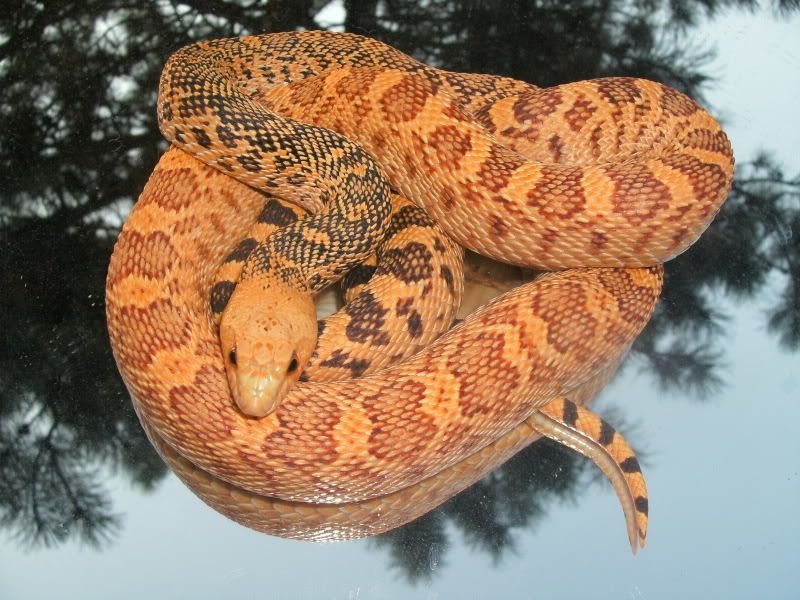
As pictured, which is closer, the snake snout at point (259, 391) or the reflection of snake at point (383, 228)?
the snake snout at point (259, 391)

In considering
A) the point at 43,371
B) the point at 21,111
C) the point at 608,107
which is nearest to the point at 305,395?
the point at 43,371

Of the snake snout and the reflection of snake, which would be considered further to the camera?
the reflection of snake

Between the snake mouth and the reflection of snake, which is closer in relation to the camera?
the snake mouth

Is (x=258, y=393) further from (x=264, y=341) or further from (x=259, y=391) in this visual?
(x=264, y=341)

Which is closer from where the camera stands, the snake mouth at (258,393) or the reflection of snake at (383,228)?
the snake mouth at (258,393)
